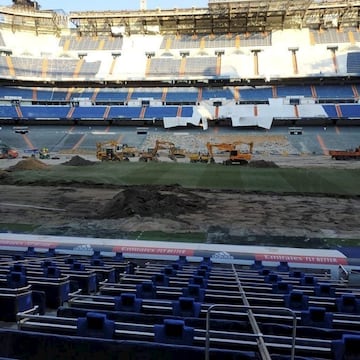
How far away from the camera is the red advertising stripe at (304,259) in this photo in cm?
1000

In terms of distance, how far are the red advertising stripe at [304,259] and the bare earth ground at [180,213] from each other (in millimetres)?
4052

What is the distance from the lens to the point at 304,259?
1020cm

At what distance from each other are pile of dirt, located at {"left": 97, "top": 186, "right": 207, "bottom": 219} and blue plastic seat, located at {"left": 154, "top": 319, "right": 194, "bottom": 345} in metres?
13.7

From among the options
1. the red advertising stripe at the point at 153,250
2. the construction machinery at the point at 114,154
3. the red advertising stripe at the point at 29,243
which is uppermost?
the construction machinery at the point at 114,154

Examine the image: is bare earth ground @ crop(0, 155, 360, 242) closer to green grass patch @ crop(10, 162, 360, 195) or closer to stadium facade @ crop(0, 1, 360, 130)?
green grass patch @ crop(10, 162, 360, 195)

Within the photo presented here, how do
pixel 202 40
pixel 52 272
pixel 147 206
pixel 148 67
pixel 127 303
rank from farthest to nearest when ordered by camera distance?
pixel 202 40 → pixel 148 67 → pixel 147 206 → pixel 52 272 → pixel 127 303

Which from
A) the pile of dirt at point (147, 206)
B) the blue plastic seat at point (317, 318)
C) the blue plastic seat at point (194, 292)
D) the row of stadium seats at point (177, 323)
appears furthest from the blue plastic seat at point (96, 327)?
the pile of dirt at point (147, 206)

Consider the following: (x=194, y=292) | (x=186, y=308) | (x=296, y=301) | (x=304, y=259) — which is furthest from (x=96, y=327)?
(x=304, y=259)

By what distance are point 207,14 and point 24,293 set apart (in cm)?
7100

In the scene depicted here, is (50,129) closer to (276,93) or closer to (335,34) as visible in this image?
(276,93)

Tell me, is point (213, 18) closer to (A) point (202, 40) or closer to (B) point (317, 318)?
(A) point (202, 40)

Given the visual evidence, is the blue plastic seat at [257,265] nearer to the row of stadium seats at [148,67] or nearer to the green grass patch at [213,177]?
the green grass patch at [213,177]

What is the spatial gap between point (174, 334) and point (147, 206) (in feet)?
48.2

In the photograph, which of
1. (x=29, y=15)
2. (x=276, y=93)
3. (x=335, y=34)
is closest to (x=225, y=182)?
(x=276, y=93)
